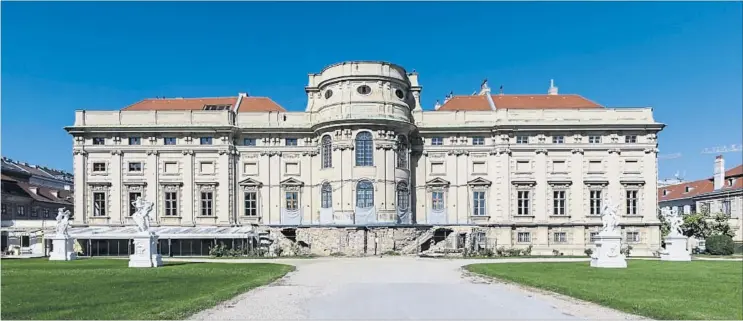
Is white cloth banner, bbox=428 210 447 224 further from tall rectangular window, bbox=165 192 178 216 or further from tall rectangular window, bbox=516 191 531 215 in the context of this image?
tall rectangular window, bbox=165 192 178 216

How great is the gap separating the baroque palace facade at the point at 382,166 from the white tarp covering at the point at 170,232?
40 centimetres

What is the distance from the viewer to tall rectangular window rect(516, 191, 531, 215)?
49.1 m

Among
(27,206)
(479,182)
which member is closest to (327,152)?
(479,182)

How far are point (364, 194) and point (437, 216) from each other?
302 inches

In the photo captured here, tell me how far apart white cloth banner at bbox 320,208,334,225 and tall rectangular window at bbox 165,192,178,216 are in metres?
12.8

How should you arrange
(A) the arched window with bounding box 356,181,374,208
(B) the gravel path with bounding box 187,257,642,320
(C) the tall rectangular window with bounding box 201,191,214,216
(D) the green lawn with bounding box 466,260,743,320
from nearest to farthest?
(B) the gravel path with bounding box 187,257,642,320 → (D) the green lawn with bounding box 466,260,743,320 → (A) the arched window with bounding box 356,181,374,208 → (C) the tall rectangular window with bounding box 201,191,214,216

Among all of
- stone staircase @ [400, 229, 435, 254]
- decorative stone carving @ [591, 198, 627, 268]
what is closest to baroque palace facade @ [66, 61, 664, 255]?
stone staircase @ [400, 229, 435, 254]

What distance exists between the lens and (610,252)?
93.3 ft

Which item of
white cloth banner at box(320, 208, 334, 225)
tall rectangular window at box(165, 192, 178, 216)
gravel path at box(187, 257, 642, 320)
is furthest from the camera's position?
tall rectangular window at box(165, 192, 178, 216)

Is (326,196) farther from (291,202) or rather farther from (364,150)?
(364,150)

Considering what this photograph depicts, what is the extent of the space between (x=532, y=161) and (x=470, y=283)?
30.6 m

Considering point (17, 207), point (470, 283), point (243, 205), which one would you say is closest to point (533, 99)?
point (243, 205)

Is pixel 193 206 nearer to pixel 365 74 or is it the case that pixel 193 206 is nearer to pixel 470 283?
pixel 365 74

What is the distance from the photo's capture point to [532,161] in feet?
162
